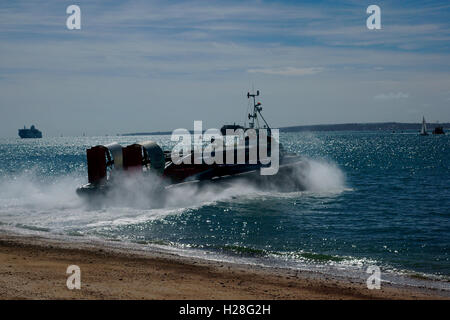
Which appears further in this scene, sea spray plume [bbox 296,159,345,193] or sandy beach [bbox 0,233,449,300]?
sea spray plume [bbox 296,159,345,193]

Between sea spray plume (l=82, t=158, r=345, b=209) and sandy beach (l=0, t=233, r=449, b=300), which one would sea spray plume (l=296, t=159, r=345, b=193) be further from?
sandy beach (l=0, t=233, r=449, b=300)

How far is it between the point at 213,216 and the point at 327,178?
15.8 meters

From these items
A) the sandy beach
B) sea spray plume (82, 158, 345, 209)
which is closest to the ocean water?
sea spray plume (82, 158, 345, 209)

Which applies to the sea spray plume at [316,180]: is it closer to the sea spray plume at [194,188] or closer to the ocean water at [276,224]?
the sea spray plume at [194,188]

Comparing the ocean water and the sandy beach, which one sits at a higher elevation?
the sandy beach

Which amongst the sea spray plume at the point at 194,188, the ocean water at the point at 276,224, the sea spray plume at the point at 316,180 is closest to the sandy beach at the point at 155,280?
the ocean water at the point at 276,224

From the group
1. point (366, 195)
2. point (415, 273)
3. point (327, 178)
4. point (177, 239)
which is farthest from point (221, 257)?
point (327, 178)

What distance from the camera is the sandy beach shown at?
30.7ft

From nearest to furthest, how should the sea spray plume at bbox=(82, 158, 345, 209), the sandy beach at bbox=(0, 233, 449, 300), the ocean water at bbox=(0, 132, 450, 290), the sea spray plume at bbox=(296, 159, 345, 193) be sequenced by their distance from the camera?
the sandy beach at bbox=(0, 233, 449, 300)
the ocean water at bbox=(0, 132, 450, 290)
the sea spray plume at bbox=(82, 158, 345, 209)
the sea spray plume at bbox=(296, 159, 345, 193)

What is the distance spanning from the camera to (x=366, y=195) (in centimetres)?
2988

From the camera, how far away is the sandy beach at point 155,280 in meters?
9.35

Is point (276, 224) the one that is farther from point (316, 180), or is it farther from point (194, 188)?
point (316, 180)

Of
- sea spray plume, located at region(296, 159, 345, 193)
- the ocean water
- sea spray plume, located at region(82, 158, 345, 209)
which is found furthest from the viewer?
sea spray plume, located at region(296, 159, 345, 193)
